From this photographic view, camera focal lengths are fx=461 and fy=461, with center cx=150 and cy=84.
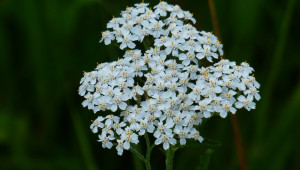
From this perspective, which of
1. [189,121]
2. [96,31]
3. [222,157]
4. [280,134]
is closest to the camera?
[189,121]

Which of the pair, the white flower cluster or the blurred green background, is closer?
the white flower cluster

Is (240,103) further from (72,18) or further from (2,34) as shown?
(2,34)

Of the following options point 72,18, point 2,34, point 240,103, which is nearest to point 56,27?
point 72,18

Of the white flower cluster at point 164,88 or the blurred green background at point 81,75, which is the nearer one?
the white flower cluster at point 164,88

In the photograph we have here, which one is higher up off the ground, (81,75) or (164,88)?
(81,75)
